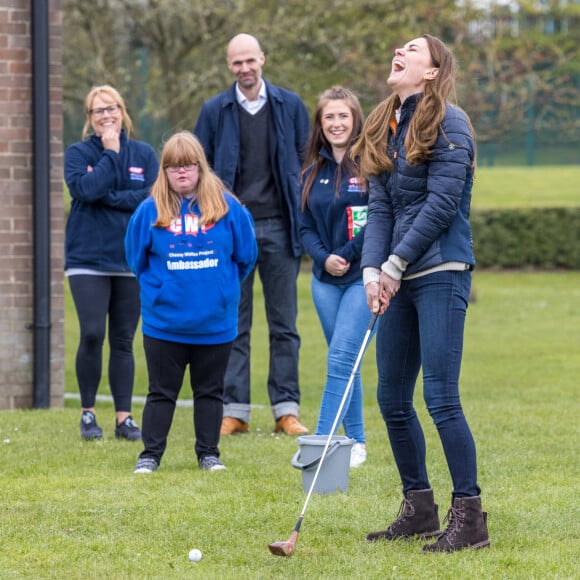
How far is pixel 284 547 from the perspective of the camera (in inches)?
183

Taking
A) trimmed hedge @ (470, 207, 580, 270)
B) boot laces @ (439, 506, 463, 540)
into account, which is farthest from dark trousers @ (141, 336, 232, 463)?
trimmed hedge @ (470, 207, 580, 270)

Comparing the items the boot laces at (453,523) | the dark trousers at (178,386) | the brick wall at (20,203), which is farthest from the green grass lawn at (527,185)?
the boot laces at (453,523)

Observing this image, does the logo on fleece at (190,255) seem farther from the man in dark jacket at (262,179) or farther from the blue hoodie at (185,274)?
the man in dark jacket at (262,179)

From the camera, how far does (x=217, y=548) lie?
16.2 feet

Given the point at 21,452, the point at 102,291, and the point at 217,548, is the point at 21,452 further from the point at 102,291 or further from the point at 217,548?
the point at 217,548

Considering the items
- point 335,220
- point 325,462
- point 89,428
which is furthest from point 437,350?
point 89,428

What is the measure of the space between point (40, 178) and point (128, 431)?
96.7 inches

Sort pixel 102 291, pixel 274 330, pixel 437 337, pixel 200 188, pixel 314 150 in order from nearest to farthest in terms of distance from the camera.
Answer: pixel 437 337
pixel 200 188
pixel 314 150
pixel 102 291
pixel 274 330

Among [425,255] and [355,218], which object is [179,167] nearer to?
[355,218]

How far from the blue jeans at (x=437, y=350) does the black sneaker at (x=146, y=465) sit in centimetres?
198

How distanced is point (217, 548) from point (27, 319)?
476 cm

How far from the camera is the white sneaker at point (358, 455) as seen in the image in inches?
267

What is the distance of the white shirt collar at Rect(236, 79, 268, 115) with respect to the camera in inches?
318

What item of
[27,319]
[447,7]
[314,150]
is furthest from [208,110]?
[447,7]
